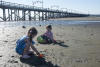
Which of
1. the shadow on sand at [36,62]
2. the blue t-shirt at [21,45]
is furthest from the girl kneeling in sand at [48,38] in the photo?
the shadow on sand at [36,62]

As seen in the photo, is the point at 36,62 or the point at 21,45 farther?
the point at 21,45

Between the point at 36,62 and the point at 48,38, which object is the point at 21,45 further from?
the point at 48,38

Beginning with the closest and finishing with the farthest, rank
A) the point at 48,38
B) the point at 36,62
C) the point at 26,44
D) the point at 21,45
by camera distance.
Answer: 1. the point at 36,62
2. the point at 26,44
3. the point at 21,45
4. the point at 48,38

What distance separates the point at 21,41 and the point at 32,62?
0.87m

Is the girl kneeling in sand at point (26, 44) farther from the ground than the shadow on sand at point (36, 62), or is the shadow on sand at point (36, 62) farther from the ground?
the girl kneeling in sand at point (26, 44)

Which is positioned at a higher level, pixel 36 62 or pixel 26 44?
pixel 26 44

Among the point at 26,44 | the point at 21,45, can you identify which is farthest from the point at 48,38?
the point at 26,44

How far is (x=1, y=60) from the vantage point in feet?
16.9

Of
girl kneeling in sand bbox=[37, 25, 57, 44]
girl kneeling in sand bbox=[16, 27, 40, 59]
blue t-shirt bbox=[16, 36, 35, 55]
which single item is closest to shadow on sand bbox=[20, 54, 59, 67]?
girl kneeling in sand bbox=[16, 27, 40, 59]

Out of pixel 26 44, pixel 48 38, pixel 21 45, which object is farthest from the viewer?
pixel 48 38

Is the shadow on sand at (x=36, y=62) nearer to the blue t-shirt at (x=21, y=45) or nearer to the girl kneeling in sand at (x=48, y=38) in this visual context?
the blue t-shirt at (x=21, y=45)

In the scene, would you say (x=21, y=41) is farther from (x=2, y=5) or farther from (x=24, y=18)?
(x=24, y=18)

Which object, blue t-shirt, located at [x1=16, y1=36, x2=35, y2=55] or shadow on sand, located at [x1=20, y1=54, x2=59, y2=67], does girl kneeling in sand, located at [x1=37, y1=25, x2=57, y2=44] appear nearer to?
blue t-shirt, located at [x1=16, y1=36, x2=35, y2=55]

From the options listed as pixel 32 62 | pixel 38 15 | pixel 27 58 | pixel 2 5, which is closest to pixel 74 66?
pixel 32 62
